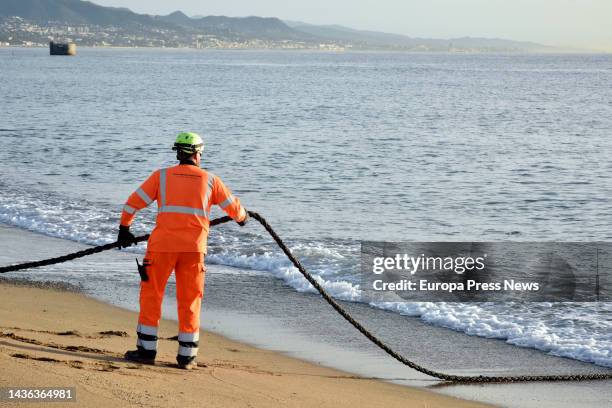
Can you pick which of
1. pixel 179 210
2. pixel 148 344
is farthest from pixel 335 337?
pixel 179 210

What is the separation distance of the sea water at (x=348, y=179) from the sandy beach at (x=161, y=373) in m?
2.09

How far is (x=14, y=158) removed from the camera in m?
28.6

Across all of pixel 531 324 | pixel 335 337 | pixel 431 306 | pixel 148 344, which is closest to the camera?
pixel 148 344

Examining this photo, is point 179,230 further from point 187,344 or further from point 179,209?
point 187,344

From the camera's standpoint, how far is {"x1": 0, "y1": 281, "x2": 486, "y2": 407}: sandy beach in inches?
255

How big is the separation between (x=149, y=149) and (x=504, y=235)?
1907cm

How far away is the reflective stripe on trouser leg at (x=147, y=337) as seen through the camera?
7.43m

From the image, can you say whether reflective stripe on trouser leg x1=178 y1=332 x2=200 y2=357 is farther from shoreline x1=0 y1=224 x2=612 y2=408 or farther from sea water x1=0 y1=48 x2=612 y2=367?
sea water x1=0 y1=48 x2=612 y2=367

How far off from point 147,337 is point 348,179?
18.0 m

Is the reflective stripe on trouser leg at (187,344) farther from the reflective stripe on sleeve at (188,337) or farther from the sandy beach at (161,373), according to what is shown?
the sandy beach at (161,373)

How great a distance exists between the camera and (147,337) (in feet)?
24.5

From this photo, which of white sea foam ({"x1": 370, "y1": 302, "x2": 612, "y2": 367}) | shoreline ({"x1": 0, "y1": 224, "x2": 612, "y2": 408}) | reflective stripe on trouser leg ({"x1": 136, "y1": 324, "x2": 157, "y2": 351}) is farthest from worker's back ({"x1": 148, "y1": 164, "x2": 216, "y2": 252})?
white sea foam ({"x1": 370, "y1": 302, "x2": 612, "y2": 367})

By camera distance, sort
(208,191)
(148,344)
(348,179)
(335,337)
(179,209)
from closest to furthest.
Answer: (179,209) < (208,191) < (148,344) < (335,337) < (348,179)

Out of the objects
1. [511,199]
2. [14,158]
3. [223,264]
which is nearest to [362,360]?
[223,264]
